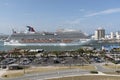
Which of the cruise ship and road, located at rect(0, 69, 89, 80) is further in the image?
the cruise ship

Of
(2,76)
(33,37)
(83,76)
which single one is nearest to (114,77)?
(83,76)

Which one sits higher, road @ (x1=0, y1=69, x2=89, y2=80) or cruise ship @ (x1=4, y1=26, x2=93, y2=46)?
cruise ship @ (x1=4, y1=26, x2=93, y2=46)

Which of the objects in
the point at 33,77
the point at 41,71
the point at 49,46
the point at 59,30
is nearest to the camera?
the point at 33,77

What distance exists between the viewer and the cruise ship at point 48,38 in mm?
77750

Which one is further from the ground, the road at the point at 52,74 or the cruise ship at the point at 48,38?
the cruise ship at the point at 48,38

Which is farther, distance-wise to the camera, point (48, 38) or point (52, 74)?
point (48, 38)

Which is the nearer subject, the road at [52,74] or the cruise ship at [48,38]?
the road at [52,74]

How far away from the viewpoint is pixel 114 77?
971 inches

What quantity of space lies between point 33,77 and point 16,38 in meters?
59.0

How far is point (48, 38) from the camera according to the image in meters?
80.4

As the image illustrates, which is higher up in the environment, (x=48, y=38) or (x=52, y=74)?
(x=48, y=38)

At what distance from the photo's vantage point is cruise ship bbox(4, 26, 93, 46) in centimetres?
7775

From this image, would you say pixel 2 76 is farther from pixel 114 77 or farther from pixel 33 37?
pixel 33 37

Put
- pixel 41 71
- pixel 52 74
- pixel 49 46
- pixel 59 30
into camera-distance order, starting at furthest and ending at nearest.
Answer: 1. pixel 59 30
2. pixel 49 46
3. pixel 41 71
4. pixel 52 74
